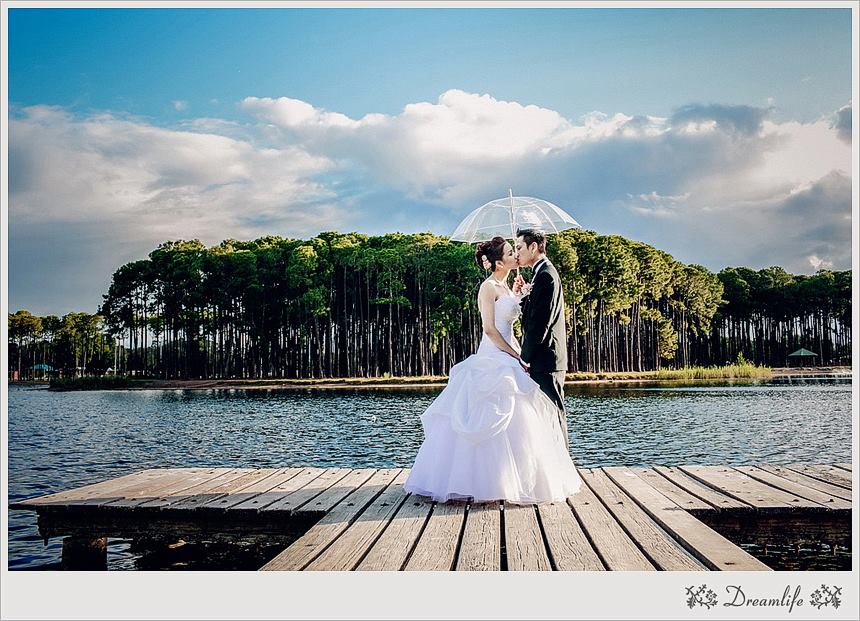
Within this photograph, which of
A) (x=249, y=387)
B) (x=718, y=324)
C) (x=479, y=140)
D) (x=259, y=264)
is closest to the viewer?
(x=479, y=140)

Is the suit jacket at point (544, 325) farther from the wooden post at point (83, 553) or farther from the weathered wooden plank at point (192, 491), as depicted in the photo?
the wooden post at point (83, 553)

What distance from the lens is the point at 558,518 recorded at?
182 inches

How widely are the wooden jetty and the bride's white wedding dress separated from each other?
136 millimetres

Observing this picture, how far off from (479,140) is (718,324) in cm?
3550

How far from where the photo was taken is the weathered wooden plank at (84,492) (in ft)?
18.2

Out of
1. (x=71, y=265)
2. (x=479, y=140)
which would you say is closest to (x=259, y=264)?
(x=479, y=140)

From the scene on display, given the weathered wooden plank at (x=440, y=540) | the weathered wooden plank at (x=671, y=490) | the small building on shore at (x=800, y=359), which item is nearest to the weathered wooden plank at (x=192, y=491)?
the weathered wooden plank at (x=440, y=540)

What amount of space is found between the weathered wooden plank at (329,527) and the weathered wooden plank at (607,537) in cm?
143

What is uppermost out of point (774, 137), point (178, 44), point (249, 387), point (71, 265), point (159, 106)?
point (159, 106)

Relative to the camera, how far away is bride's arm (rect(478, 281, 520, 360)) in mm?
5348

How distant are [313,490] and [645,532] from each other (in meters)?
2.71

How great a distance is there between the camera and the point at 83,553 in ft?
18.7

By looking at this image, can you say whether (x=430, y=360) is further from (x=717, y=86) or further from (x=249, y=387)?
(x=717, y=86)

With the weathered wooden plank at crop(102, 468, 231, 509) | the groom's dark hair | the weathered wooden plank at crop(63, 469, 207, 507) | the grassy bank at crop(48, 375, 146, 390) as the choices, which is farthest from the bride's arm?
the grassy bank at crop(48, 375, 146, 390)
